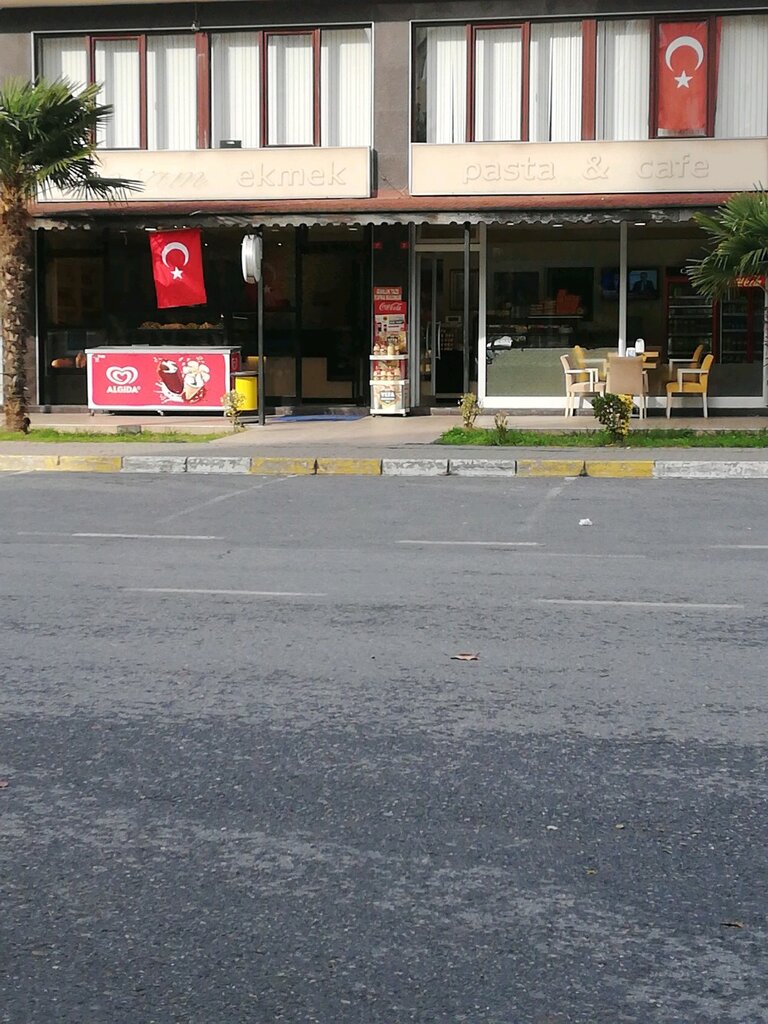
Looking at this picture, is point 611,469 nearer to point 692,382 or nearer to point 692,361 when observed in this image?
point 692,382

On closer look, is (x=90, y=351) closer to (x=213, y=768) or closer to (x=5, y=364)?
(x=5, y=364)

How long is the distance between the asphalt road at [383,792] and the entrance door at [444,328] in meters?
14.2

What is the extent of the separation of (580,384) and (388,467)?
274 inches

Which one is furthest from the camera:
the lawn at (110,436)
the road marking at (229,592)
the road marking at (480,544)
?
the lawn at (110,436)

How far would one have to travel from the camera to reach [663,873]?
4.08 meters

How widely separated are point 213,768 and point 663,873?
1673mm

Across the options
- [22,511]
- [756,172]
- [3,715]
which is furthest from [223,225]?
[3,715]

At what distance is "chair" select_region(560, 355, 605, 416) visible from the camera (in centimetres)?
2175

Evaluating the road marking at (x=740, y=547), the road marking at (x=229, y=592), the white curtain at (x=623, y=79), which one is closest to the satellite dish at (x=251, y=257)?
the white curtain at (x=623, y=79)

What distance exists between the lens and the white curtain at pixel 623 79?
71.8ft

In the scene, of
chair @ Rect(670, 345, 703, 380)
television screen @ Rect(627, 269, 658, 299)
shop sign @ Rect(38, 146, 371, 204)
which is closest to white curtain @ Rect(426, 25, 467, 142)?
shop sign @ Rect(38, 146, 371, 204)

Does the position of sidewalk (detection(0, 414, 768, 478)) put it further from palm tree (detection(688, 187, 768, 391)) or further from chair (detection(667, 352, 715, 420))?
chair (detection(667, 352, 715, 420))

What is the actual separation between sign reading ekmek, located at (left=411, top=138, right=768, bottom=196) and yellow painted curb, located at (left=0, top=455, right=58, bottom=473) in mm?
8470

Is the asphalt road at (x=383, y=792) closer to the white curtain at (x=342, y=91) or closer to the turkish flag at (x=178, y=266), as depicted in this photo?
the turkish flag at (x=178, y=266)
